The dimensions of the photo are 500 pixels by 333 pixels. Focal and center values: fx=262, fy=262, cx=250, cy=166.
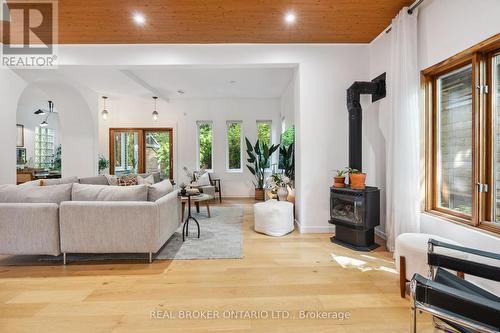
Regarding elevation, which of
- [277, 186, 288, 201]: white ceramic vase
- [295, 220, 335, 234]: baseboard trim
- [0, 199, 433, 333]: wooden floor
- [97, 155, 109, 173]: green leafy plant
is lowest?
[0, 199, 433, 333]: wooden floor

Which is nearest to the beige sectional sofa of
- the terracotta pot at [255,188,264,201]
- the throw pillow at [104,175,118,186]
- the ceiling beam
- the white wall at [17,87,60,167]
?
the throw pillow at [104,175,118,186]

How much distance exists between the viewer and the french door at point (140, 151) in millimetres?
8078

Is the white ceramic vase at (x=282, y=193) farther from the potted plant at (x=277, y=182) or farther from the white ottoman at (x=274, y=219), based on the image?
the white ottoman at (x=274, y=219)

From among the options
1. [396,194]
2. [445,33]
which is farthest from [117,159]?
[445,33]

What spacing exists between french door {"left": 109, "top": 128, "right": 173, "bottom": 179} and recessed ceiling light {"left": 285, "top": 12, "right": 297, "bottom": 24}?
548 centimetres

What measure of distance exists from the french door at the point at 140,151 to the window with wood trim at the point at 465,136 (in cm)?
679

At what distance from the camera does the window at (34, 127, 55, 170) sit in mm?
8547

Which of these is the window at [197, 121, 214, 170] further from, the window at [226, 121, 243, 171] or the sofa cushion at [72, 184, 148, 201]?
the sofa cushion at [72, 184, 148, 201]

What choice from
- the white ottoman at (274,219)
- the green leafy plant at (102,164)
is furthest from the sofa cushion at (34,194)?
the green leafy plant at (102,164)

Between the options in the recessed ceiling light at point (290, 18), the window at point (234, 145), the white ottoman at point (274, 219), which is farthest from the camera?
the window at point (234, 145)

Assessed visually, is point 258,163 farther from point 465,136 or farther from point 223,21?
point 465,136

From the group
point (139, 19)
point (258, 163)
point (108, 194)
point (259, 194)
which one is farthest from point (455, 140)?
point (259, 194)

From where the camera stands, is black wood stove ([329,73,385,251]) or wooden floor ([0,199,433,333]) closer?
wooden floor ([0,199,433,333])

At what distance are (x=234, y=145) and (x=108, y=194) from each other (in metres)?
5.27
